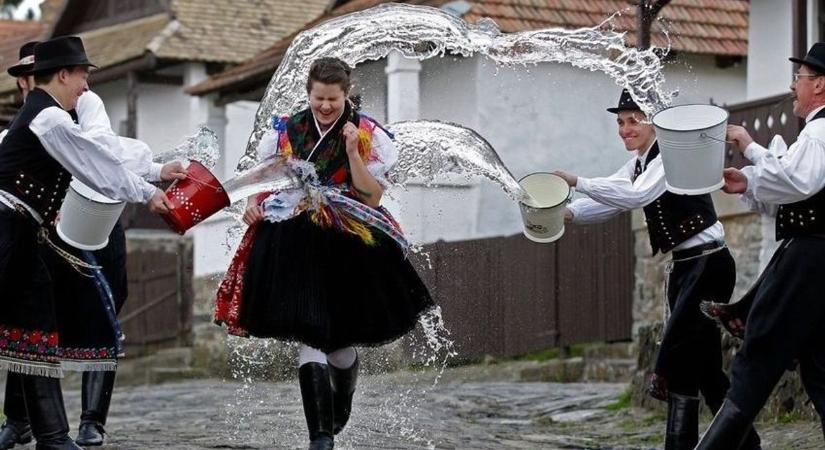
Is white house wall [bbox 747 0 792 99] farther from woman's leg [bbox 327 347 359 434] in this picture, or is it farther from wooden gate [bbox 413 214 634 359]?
woman's leg [bbox 327 347 359 434]

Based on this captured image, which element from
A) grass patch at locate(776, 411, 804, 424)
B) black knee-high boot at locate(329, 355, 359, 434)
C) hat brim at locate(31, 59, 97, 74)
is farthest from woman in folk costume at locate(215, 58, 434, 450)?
grass patch at locate(776, 411, 804, 424)

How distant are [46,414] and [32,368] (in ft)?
0.71

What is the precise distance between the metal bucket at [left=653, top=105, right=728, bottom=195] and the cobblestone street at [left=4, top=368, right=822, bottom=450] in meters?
2.55

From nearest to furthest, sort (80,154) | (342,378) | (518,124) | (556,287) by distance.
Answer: (80,154) → (342,378) → (556,287) → (518,124)

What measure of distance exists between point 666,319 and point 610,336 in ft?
35.0

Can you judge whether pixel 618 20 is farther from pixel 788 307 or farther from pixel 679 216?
pixel 788 307

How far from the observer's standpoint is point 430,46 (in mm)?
9484

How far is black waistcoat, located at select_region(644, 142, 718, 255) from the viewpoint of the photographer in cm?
778

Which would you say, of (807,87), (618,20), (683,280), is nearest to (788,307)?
(807,87)

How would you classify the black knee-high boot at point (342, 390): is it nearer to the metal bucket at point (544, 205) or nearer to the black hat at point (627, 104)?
the metal bucket at point (544, 205)

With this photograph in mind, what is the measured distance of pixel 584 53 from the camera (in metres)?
8.81

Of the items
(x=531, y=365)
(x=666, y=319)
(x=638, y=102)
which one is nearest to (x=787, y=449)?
(x=666, y=319)

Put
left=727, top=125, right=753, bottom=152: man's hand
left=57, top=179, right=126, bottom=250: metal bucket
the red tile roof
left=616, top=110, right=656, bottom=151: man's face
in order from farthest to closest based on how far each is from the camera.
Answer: the red tile roof, left=616, top=110, right=656, bottom=151: man's face, left=57, top=179, right=126, bottom=250: metal bucket, left=727, top=125, right=753, bottom=152: man's hand

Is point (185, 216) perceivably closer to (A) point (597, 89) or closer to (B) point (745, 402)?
(B) point (745, 402)
